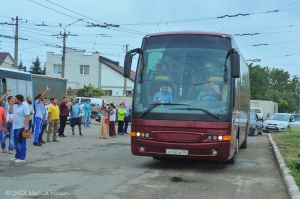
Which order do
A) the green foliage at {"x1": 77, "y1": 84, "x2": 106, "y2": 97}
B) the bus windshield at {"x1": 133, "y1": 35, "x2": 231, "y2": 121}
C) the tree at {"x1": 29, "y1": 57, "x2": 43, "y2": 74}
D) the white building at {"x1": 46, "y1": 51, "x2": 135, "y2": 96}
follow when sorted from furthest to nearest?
the tree at {"x1": 29, "y1": 57, "x2": 43, "y2": 74}, the white building at {"x1": 46, "y1": 51, "x2": 135, "y2": 96}, the green foliage at {"x1": 77, "y1": 84, "x2": 106, "y2": 97}, the bus windshield at {"x1": 133, "y1": 35, "x2": 231, "y2": 121}

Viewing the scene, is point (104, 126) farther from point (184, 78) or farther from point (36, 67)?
point (36, 67)

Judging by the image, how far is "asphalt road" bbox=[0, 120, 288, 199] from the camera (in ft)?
25.3

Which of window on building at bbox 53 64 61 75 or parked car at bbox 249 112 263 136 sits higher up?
window on building at bbox 53 64 61 75

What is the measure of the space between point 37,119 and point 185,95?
706 cm

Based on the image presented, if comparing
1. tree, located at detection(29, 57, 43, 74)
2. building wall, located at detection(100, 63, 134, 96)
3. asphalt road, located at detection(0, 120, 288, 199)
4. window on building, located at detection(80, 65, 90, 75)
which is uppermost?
tree, located at detection(29, 57, 43, 74)

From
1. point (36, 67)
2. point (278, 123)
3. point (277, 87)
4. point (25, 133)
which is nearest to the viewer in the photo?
point (25, 133)

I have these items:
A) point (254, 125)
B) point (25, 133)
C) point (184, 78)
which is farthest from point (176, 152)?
point (254, 125)

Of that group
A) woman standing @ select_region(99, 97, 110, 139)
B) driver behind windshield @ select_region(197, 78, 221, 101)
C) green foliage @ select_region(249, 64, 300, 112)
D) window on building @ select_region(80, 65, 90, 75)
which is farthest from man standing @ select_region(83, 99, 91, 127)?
green foliage @ select_region(249, 64, 300, 112)

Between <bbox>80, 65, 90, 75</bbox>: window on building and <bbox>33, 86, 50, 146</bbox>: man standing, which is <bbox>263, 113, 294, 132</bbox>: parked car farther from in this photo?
<bbox>80, 65, 90, 75</bbox>: window on building

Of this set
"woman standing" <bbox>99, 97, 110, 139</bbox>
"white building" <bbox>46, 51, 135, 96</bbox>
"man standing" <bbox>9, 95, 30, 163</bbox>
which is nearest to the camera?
"man standing" <bbox>9, 95, 30, 163</bbox>

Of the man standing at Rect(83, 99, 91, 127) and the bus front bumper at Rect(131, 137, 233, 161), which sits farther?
the man standing at Rect(83, 99, 91, 127)

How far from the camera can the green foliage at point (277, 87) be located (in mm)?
63219

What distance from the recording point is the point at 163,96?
10.1 meters

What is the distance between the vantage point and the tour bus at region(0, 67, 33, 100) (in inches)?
Result: 705
